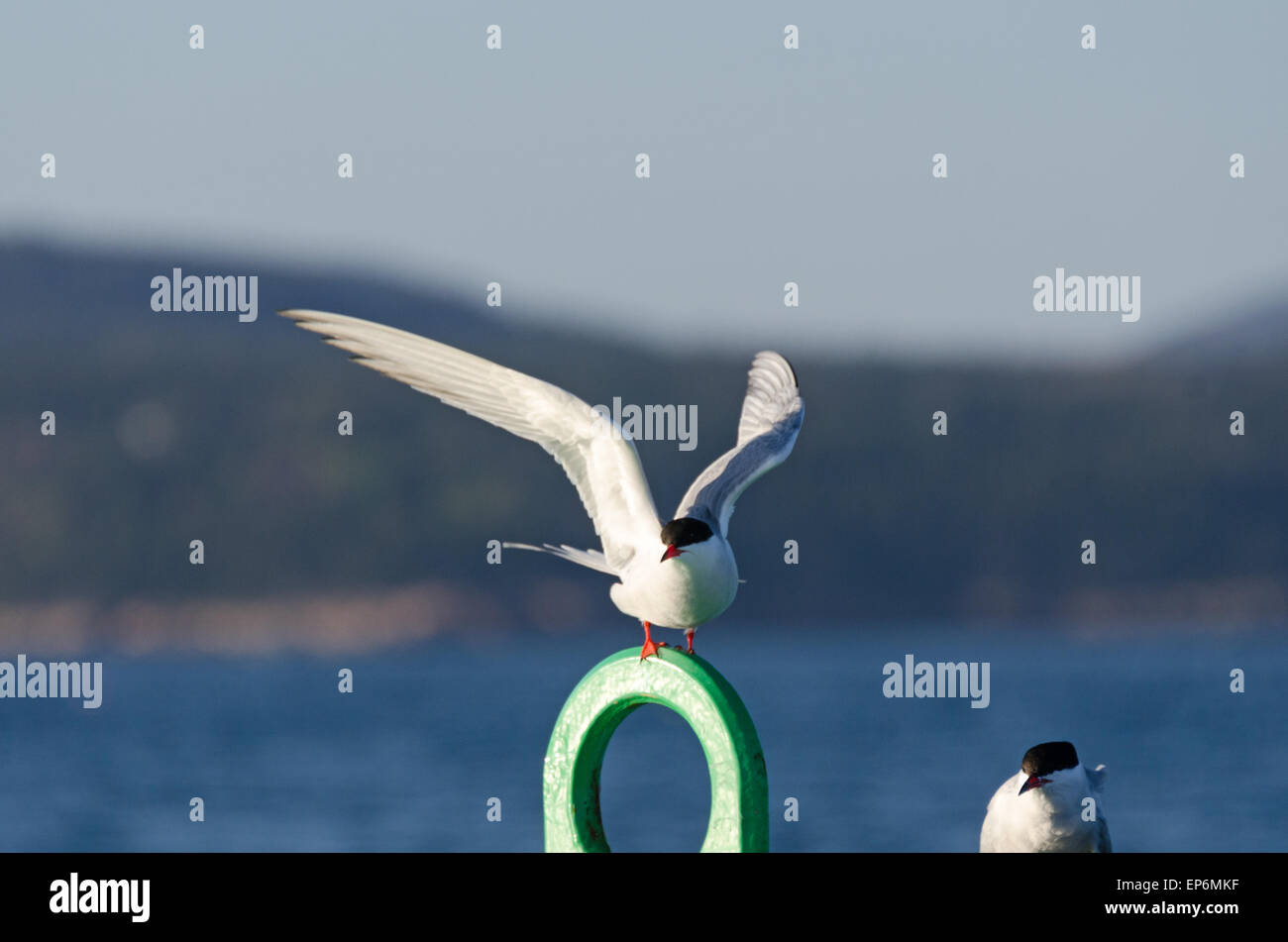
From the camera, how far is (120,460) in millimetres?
116938

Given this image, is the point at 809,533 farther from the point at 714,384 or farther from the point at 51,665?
the point at 51,665

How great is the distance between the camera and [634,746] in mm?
62688

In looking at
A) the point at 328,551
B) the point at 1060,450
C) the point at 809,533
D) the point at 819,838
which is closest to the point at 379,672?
the point at 328,551

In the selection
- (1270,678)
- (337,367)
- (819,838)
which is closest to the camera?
(819,838)

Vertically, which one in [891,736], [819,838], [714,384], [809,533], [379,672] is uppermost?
[714,384]

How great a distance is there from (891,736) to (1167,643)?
2053 inches

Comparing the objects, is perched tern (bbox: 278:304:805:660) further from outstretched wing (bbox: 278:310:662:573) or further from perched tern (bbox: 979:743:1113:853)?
perched tern (bbox: 979:743:1113:853)

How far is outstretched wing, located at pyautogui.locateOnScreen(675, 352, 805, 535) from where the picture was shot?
22.8 ft

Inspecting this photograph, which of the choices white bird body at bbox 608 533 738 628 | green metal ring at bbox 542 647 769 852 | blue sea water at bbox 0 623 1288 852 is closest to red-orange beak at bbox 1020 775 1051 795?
green metal ring at bbox 542 647 769 852

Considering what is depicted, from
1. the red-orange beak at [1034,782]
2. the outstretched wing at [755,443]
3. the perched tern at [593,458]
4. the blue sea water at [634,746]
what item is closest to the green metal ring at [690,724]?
the perched tern at [593,458]

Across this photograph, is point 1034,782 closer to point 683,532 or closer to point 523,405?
point 683,532

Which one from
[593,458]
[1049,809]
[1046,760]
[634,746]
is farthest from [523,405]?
[634,746]

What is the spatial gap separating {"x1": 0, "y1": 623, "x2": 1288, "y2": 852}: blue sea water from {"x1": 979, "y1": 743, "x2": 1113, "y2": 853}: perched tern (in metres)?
13.9

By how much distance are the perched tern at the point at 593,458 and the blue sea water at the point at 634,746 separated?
15.1 m
